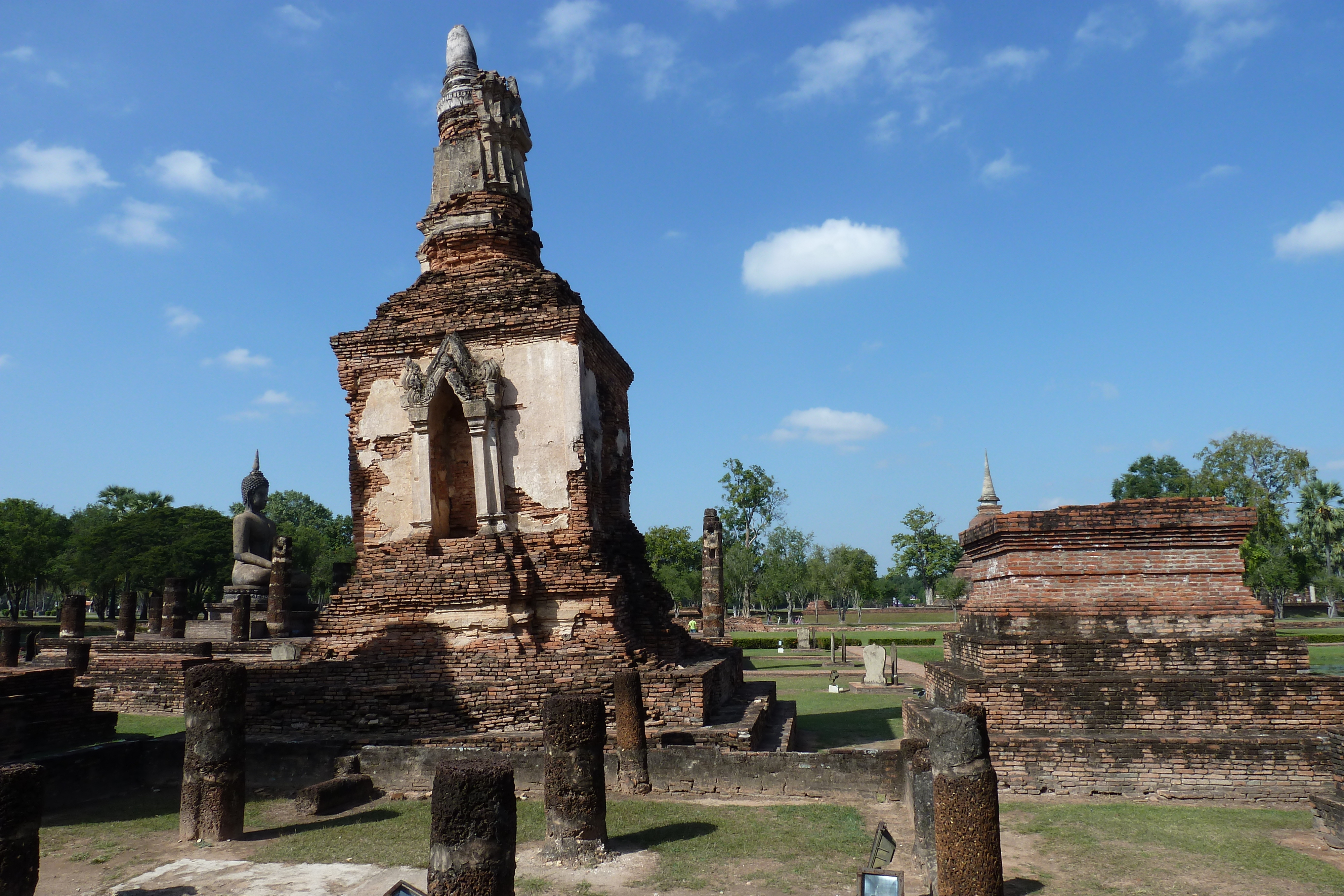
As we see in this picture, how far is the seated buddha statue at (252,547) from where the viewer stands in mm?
21766

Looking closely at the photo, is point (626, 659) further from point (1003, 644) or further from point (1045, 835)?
point (1045, 835)

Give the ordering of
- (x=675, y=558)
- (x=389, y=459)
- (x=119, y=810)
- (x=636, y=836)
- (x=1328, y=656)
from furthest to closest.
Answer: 1. (x=675, y=558)
2. (x=1328, y=656)
3. (x=389, y=459)
4. (x=119, y=810)
5. (x=636, y=836)

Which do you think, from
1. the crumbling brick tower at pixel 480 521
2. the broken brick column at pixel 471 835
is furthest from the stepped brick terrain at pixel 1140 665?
the broken brick column at pixel 471 835

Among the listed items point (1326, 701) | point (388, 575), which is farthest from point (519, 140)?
point (1326, 701)

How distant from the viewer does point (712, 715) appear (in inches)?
414

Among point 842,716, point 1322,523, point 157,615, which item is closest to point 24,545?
point 157,615

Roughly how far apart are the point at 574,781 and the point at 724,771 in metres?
2.23

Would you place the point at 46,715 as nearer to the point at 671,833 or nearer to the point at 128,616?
the point at 671,833

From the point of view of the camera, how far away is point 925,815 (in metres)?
6.30

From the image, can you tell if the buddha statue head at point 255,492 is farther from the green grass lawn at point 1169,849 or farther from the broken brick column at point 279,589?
the green grass lawn at point 1169,849

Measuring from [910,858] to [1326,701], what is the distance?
4.61 meters

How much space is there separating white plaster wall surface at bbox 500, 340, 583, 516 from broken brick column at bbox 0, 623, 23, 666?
44.7 feet

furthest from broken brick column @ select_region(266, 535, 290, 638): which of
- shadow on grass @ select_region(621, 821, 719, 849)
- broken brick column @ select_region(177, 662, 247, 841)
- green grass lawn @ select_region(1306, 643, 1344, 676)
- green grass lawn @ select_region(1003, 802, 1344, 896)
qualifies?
green grass lawn @ select_region(1306, 643, 1344, 676)

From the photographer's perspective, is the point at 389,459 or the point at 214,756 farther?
the point at 389,459
